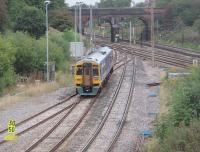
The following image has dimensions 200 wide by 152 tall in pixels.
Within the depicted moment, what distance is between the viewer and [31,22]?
222ft

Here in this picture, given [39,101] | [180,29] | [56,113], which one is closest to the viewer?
[56,113]

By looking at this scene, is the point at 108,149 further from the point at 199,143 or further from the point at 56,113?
the point at 56,113

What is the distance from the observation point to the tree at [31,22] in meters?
67.9

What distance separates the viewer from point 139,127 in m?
26.1

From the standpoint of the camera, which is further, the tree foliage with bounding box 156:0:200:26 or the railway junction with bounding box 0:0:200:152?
the tree foliage with bounding box 156:0:200:26

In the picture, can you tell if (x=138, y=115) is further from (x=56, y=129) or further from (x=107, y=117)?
(x=56, y=129)

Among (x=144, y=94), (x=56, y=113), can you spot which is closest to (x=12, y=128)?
(x=56, y=113)

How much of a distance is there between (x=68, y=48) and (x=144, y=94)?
78.7 feet

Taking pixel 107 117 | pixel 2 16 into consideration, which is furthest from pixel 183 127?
pixel 2 16

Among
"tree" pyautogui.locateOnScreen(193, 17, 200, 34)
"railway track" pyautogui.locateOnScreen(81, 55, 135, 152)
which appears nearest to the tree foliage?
"tree" pyautogui.locateOnScreen(193, 17, 200, 34)

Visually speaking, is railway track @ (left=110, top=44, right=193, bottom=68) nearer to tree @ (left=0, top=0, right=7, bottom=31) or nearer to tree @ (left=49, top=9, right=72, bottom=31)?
tree @ (left=49, top=9, right=72, bottom=31)

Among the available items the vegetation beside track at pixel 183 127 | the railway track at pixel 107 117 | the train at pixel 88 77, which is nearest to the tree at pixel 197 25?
the railway track at pixel 107 117

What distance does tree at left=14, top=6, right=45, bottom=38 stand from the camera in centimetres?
6794

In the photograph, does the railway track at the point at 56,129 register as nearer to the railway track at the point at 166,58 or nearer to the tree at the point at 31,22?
the railway track at the point at 166,58
